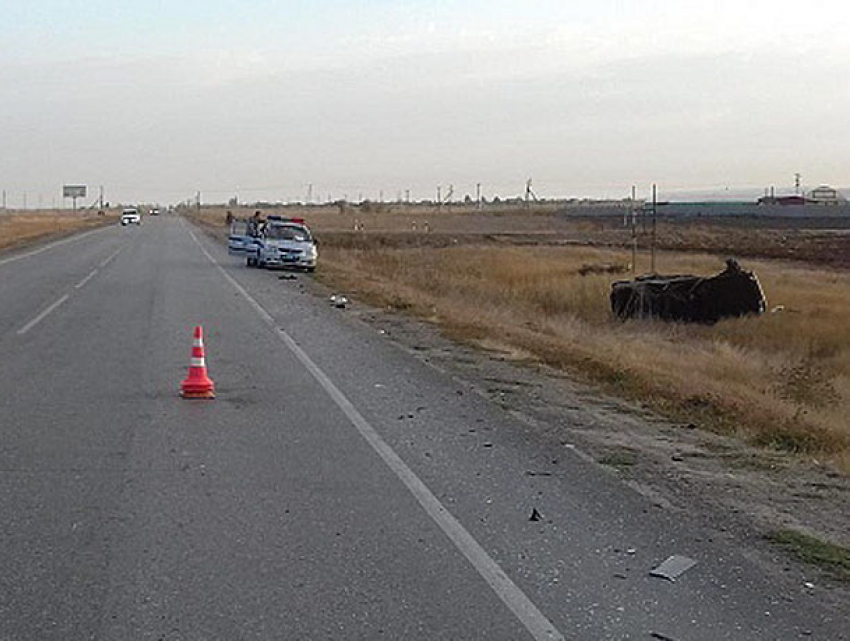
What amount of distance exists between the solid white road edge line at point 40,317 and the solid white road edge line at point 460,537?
8.29m

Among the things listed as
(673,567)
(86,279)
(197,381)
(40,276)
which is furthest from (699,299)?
(673,567)

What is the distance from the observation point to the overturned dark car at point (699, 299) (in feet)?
100

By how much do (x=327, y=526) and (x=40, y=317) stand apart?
16.7m

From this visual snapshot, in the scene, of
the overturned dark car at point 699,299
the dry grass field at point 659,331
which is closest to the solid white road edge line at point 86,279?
the dry grass field at point 659,331

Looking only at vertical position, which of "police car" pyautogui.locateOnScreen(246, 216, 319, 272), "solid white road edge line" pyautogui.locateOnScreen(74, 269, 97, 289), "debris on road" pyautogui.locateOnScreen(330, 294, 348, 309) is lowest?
"debris on road" pyautogui.locateOnScreen(330, 294, 348, 309)

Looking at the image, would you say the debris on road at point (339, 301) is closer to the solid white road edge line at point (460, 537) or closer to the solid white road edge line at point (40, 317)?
the solid white road edge line at point (40, 317)

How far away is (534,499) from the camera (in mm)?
8906

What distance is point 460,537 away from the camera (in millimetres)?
7707

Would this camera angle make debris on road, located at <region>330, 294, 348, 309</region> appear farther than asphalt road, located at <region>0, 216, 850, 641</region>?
Yes

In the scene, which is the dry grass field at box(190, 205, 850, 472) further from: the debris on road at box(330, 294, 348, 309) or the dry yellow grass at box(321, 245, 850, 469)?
the debris on road at box(330, 294, 348, 309)

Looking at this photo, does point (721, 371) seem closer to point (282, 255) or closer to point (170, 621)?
point (170, 621)

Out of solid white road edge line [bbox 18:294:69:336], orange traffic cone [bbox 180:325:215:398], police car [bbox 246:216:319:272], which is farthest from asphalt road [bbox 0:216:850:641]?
police car [bbox 246:216:319:272]

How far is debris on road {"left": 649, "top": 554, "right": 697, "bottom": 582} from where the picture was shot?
6.98 metres

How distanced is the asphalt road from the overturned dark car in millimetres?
15905
